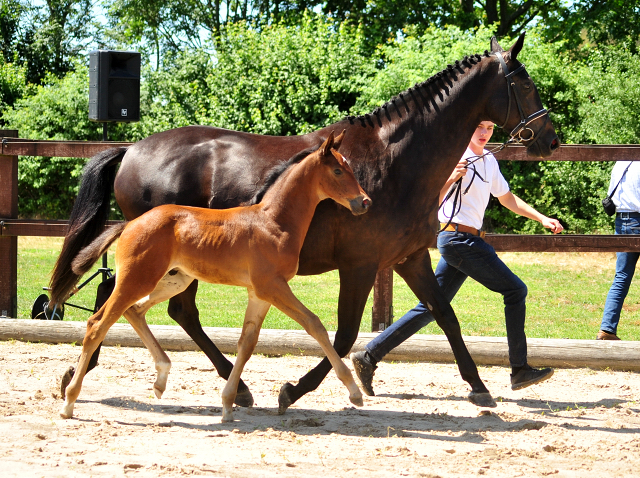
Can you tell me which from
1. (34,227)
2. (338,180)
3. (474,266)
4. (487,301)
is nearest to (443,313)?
(474,266)

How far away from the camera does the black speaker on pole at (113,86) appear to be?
28.5 ft

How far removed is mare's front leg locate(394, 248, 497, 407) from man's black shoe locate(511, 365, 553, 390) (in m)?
0.29

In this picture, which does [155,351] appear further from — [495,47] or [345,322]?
[495,47]

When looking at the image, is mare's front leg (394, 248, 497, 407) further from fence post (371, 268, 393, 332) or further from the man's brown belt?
fence post (371, 268, 393, 332)

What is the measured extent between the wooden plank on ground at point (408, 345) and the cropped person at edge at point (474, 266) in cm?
95

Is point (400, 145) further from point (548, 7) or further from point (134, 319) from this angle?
point (548, 7)

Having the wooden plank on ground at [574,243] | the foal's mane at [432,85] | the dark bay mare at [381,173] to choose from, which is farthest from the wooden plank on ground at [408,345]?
the foal's mane at [432,85]

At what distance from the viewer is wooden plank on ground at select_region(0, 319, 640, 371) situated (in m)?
5.82

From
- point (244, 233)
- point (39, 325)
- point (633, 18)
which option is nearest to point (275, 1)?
point (633, 18)

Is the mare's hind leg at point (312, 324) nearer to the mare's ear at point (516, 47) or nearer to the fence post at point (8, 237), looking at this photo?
the mare's ear at point (516, 47)

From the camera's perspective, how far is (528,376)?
479 cm

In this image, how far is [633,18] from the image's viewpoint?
21156 mm

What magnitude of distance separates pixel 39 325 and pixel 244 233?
10.6ft

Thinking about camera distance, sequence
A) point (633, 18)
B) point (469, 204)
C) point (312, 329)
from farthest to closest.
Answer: point (633, 18) < point (469, 204) < point (312, 329)
